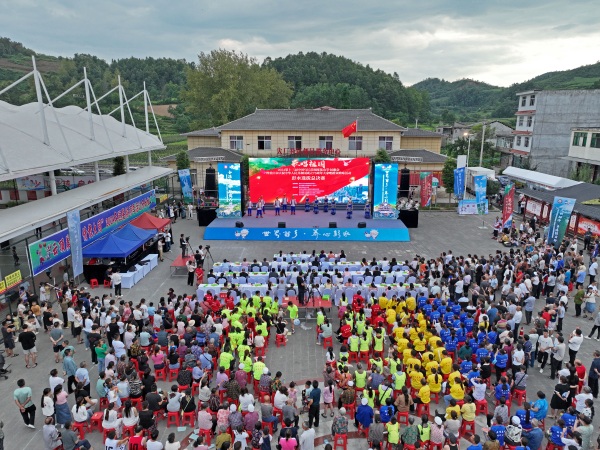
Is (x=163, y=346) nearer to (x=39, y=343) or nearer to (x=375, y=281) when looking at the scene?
(x=39, y=343)

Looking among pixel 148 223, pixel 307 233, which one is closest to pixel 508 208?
pixel 307 233

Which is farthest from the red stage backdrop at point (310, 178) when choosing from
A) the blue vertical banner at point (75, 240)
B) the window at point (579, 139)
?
the window at point (579, 139)

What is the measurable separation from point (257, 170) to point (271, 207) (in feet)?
9.19

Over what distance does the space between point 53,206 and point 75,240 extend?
6.81ft

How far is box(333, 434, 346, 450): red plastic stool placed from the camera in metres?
8.62

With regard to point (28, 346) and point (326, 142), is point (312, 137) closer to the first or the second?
point (326, 142)

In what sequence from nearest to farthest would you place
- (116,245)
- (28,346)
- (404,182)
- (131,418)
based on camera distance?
1. (131,418)
2. (28,346)
3. (116,245)
4. (404,182)

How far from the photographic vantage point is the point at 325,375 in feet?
31.9

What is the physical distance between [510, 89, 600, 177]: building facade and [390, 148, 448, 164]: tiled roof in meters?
10.8

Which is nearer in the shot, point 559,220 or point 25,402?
point 25,402

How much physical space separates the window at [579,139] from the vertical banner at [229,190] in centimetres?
2875

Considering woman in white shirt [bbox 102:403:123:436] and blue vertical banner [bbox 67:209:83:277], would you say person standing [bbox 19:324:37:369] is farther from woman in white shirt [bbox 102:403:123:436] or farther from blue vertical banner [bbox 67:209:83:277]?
blue vertical banner [bbox 67:209:83:277]

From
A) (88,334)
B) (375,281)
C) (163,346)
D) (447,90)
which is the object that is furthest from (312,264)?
(447,90)

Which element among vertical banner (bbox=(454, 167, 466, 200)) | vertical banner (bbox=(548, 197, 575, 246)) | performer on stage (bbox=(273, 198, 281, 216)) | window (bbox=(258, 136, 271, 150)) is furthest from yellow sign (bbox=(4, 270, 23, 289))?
vertical banner (bbox=(454, 167, 466, 200))
